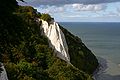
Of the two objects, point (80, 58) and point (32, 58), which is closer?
point (32, 58)

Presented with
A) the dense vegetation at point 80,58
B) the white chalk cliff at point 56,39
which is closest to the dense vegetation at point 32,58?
the dense vegetation at point 80,58

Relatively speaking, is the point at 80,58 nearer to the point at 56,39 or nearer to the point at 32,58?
the point at 56,39

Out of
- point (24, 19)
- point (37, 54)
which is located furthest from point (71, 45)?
point (37, 54)

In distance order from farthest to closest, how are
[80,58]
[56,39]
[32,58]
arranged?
[80,58]
[56,39]
[32,58]

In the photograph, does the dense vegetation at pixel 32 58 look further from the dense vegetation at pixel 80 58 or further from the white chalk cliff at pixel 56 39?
the white chalk cliff at pixel 56 39

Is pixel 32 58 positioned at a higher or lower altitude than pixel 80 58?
higher

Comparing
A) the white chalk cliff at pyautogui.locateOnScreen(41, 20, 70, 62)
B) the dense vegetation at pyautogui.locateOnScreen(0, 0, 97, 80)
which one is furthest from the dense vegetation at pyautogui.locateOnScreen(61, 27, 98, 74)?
the white chalk cliff at pyautogui.locateOnScreen(41, 20, 70, 62)

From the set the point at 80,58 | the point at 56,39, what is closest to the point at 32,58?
the point at 56,39

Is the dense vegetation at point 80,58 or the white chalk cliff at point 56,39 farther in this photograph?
the dense vegetation at point 80,58
